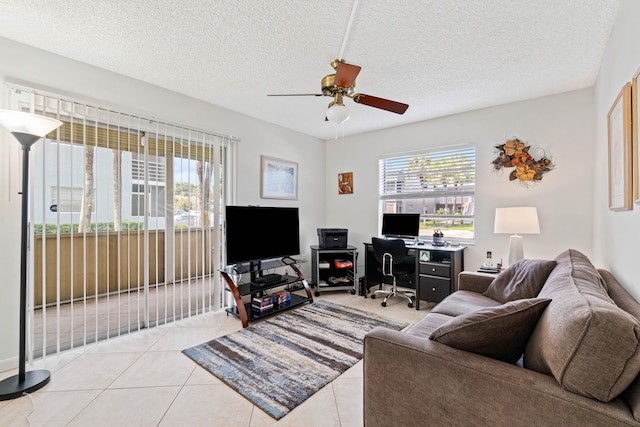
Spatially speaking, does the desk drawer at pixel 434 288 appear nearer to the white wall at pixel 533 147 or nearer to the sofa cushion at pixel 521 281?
the white wall at pixel 533 147

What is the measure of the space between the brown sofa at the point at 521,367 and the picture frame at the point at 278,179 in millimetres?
2954

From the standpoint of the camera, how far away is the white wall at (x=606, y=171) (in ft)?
4.75

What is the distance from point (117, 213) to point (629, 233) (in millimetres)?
3670

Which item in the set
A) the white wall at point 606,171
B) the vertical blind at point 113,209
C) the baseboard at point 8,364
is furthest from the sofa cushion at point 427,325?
the baseboard at point 8,364

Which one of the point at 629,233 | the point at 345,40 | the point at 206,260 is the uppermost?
the point at 345,40

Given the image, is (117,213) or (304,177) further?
(304,177)

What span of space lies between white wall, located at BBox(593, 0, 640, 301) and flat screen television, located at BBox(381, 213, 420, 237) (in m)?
1.77

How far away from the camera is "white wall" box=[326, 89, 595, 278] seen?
2924 mm

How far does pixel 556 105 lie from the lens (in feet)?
9.96

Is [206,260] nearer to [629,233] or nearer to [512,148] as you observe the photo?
[629,233]

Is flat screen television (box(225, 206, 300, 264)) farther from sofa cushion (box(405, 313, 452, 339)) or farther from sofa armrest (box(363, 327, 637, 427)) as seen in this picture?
sofa armrest (box(363, 327, 637, 427))

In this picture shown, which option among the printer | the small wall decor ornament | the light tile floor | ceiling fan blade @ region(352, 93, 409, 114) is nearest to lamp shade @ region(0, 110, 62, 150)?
the light tile floor

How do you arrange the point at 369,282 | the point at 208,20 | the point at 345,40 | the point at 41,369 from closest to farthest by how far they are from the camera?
the point at 208,20 → the point at 345,40 → the point at 41,369 → the point at 369,282

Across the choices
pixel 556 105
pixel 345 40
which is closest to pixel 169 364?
pixel 345 40
